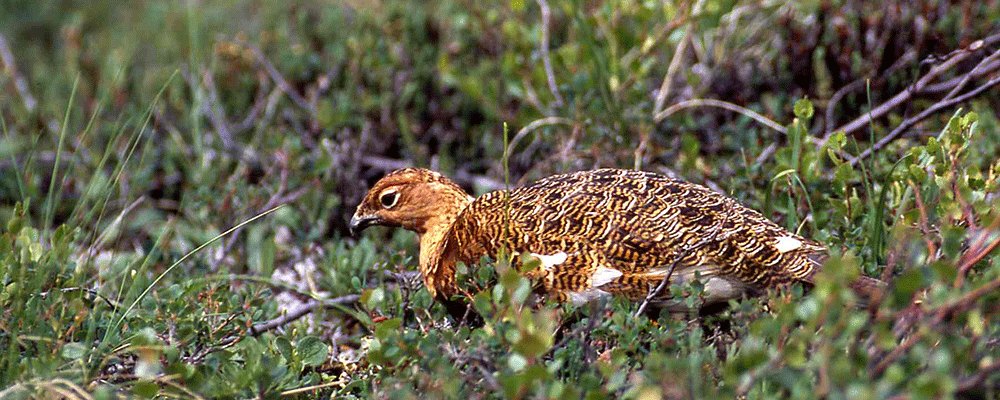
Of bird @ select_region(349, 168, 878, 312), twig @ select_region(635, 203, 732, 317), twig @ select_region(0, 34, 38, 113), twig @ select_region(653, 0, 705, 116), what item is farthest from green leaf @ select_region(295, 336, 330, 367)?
twig @ select_region(0, 34, 38, 113)

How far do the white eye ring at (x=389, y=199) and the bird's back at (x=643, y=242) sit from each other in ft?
1.47

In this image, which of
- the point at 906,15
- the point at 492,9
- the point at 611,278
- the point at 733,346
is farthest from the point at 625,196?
the point at 492,9

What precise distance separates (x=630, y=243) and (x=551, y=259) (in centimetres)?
22

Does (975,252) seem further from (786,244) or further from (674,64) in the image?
(674,64)

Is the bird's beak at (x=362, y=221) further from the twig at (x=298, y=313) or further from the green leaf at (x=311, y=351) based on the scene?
the green leaf at (x=311, y=351)


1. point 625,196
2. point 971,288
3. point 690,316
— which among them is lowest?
point 690,316

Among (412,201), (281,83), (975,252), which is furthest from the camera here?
(281,83)

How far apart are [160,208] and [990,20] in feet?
11.9

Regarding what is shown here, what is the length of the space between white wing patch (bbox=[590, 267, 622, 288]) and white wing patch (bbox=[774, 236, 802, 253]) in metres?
0.45

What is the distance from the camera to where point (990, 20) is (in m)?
4.08

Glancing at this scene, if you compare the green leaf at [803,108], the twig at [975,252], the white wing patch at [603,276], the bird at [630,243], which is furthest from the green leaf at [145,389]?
the green leaf at [803,108]

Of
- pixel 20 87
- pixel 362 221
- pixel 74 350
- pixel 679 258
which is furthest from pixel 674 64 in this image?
pixel 20 87

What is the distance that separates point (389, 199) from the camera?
10.8 feet

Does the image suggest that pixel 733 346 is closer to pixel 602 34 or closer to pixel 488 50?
pixel 602 34
